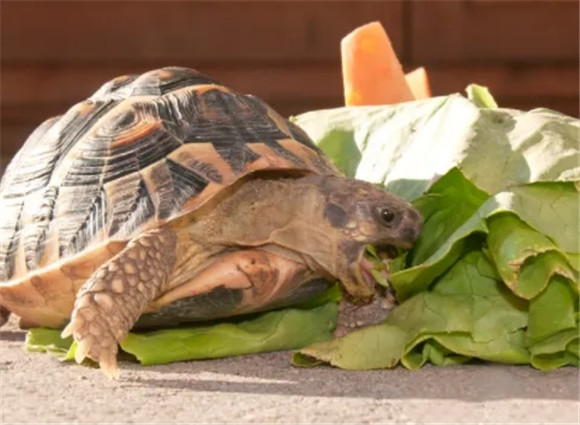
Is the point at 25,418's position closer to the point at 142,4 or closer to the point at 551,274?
the point at 551,274

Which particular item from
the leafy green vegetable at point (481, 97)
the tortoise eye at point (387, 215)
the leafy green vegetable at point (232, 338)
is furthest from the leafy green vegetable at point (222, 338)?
the leafy green vegetable at point (481, 97)

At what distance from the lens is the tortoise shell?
2.24m

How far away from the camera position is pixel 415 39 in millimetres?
5184

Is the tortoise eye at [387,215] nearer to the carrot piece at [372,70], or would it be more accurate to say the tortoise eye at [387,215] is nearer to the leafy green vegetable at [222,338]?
the leafy green vegetable at [222,338]

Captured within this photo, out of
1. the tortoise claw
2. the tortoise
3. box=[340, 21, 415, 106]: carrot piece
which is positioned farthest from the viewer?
box=[340, 21, 415, 106]: carrot piece

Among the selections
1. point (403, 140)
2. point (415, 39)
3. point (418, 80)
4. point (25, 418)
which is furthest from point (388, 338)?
point (415, 39)

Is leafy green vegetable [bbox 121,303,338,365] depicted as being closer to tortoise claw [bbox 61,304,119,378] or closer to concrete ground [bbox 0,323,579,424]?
concrete ground [bbox 0,323,579,424]

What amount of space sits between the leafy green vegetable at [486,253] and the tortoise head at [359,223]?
6cm

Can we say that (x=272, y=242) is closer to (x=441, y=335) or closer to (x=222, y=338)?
(x=222, y=338)

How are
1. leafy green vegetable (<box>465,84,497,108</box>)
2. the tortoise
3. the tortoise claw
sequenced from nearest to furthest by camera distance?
1. the tortoise claw
2. the tortoise
3. leafy green vegetable (<box>465,84,497,108</box>)

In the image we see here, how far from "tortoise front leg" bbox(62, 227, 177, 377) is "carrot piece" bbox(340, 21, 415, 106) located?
2.76 ft

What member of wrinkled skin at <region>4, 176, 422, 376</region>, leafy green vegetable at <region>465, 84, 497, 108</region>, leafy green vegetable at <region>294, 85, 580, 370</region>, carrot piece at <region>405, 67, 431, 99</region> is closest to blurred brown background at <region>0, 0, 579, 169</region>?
carrot piece at <region>405, 67, 431, 99</region>

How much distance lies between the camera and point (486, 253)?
227cm

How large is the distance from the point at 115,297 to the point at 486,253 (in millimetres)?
586
